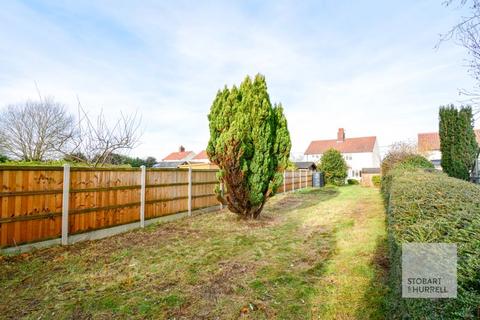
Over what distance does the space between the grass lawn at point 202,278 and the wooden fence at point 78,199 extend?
0.46 m

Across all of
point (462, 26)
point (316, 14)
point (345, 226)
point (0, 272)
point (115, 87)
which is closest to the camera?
point (0, 272)

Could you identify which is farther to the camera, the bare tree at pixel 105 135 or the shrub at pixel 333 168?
the shrub at pixel 333 168

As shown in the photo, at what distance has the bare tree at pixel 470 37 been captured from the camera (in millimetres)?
3926

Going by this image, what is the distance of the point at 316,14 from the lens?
8.27 m

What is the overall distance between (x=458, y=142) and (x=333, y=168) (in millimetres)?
12571

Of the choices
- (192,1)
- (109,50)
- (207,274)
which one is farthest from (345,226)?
(109,50)

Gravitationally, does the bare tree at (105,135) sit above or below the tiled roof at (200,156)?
below

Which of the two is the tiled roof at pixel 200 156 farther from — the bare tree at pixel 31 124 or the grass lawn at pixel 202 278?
the grass lawn at pixel 202 278

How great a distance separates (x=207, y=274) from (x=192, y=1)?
25.3ft

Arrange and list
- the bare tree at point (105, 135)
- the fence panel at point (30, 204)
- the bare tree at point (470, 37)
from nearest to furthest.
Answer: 1. the bare tree at point (470, 37)
2. the fence panel at point (30, 204)
3. the bare tree at point (105, 135)

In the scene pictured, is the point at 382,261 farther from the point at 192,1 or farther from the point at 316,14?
the point at 192,1

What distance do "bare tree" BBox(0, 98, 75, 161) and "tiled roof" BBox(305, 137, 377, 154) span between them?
35.0m

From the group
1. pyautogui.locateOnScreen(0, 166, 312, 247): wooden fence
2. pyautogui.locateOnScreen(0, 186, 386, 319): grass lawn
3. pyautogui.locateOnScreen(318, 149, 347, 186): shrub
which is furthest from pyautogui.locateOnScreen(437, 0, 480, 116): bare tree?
pyautogui.locateOnScreen(318, 149, 347, 186): shrub

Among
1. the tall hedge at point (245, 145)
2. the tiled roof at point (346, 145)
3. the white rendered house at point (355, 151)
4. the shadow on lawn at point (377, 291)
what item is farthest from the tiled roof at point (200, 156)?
the shadow on lawn at point (377, 291)
